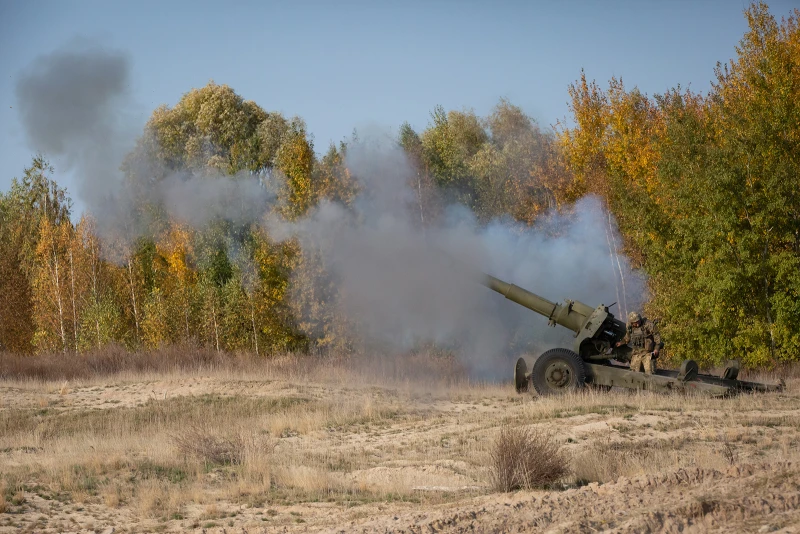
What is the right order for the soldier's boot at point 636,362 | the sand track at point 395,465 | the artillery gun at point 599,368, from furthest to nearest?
the soldier's boot at point 636,362
the artillery gun at point 599,368
the sand track at point 395,465

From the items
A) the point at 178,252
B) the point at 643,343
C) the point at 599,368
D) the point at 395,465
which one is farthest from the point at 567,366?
the point at 178,252

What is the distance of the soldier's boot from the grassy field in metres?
0.51

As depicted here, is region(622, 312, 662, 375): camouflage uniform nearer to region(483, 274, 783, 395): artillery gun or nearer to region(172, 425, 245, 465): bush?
region(483, 274, 783, 395): artillery gun

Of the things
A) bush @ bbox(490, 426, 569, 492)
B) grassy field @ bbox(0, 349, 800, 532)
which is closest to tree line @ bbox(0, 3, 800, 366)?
grassy field @ bbox(0, 349, 800, 532)

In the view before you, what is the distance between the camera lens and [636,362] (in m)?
19.3

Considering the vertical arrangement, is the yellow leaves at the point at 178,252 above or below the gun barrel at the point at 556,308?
above

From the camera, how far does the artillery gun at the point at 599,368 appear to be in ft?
61.9

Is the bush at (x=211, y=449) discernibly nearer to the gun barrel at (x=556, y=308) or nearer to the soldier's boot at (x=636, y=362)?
the gun barrel at (x=556, y=308)

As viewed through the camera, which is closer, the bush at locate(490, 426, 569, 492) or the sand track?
the sand track

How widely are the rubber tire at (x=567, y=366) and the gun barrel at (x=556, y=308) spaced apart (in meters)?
1.05

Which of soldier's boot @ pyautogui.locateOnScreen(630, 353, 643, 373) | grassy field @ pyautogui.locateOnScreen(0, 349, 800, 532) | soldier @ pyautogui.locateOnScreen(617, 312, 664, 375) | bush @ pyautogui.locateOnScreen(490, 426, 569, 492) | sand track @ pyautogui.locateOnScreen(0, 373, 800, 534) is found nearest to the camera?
sand track @ pyautogui.locateOnScreen(0, 373, 800, 534)

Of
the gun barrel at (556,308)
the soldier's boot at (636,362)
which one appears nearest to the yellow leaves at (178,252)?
the gun barrel at (556,308)

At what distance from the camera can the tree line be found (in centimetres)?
2453

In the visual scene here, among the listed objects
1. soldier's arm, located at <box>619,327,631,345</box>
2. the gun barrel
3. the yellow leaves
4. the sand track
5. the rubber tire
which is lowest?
the sand track
